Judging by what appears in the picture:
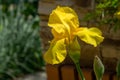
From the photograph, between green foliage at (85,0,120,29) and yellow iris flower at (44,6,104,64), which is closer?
yellow iris flower at (44,6,104,64)

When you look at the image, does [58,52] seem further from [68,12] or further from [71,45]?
[68,12]

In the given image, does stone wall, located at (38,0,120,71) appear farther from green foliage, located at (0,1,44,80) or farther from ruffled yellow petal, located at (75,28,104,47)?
green foliage, located at (0,1,44,80)

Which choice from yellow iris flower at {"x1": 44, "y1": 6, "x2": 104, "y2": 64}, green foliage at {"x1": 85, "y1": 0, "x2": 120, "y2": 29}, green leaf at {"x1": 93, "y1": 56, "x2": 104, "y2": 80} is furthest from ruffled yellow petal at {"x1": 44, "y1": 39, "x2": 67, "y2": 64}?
green foliage at {"x1": 85, "y1": 0, "x2": 120, "y2": 29}

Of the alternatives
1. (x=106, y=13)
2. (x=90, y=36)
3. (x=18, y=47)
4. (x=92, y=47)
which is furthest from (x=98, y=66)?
(x=18, y=47)

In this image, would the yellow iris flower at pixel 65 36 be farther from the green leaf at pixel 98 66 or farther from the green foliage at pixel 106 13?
the green foliage at pixel 106 13

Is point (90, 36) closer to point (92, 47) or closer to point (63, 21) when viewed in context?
point (63, 21)

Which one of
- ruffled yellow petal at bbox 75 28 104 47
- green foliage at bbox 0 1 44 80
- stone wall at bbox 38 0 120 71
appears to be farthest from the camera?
green foliage at bbox 0 1 44 80
